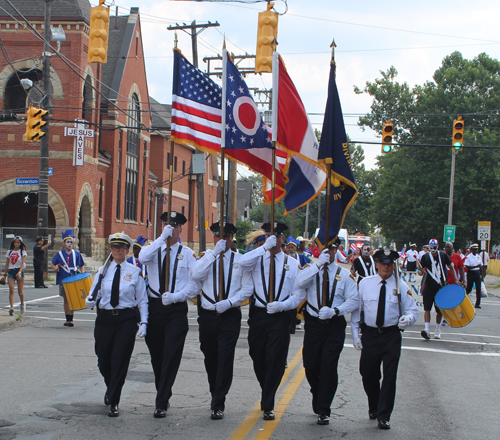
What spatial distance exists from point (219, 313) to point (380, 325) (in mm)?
1621

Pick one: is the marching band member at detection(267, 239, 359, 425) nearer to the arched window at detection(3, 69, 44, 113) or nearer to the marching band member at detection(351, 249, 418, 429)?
the marching band member at detection(351, 249, 418, 429)

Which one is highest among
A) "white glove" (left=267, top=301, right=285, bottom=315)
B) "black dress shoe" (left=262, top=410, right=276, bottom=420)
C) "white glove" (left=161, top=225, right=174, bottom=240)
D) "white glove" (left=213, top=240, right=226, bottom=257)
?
"white glove" (left=161, top=225, right=174, bottom=240)

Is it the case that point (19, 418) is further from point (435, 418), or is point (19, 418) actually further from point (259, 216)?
point (259, 216)

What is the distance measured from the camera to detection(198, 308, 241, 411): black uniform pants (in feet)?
21.4

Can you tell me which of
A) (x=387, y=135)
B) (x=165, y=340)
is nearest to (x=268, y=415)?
(x=165, y=340)

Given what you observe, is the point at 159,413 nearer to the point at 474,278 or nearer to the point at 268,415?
the point at 268,415

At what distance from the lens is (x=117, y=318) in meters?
6.64

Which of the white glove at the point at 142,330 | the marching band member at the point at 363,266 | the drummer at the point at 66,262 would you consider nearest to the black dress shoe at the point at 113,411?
the white glove at the point at 142,330

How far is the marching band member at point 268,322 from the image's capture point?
6.56 metres

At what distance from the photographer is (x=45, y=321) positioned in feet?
47.3

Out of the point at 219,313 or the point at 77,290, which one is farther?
the point at 77,290

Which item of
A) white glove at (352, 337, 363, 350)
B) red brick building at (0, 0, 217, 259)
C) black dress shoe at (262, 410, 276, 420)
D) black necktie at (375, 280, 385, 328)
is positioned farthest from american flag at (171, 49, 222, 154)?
red brick building at (0, 0, 217, 259)

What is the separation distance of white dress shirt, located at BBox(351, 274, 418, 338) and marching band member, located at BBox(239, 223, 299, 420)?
725 millimetres

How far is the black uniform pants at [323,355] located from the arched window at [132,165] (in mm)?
33931
